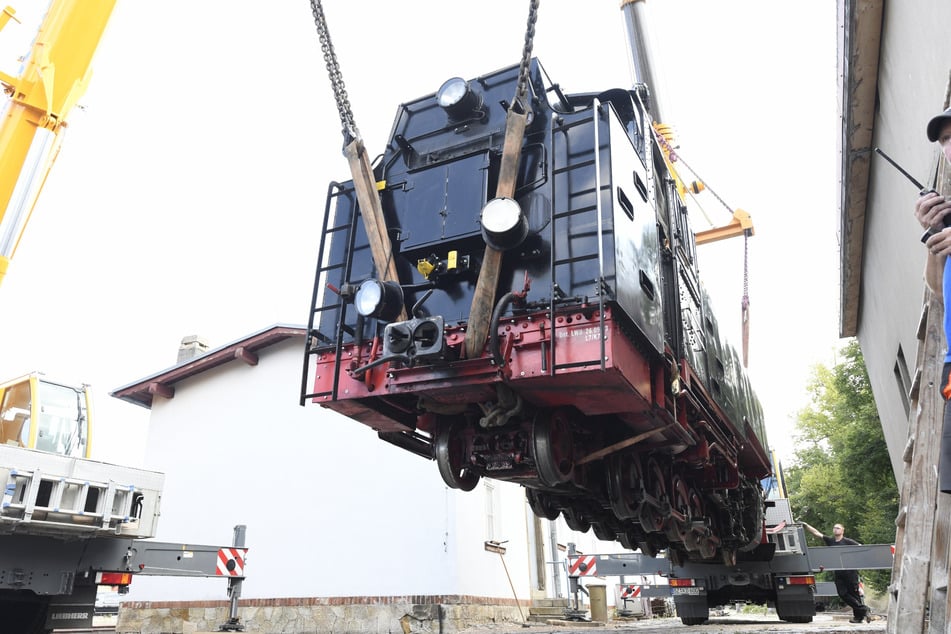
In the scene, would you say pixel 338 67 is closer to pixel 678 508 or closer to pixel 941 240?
pixel 941 240

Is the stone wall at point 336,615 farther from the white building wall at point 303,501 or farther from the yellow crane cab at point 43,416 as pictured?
the yellow crane cab at point 43,416

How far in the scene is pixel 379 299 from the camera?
193 inches

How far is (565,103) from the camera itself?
235 inches

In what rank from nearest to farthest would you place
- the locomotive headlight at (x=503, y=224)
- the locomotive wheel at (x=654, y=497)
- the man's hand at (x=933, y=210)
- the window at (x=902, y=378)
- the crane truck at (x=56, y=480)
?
1. the man's hand at (x=933, y=210)
2. the locomotive headlight at (x=503, y=224)
3. the crane truck at (x=56, y=480)
4. the locomotive wheel at (x=654, y=497)
5. the window at (x=902, y=378)

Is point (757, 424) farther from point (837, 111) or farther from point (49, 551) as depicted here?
point (49, 551)

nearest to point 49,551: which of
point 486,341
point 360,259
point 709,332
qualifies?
point 360,259

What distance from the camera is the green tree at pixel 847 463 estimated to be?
19656mm

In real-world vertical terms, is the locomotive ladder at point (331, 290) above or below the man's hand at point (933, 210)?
above

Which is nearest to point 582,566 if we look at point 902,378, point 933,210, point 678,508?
point 678,508

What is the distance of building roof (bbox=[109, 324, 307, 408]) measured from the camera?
1352cm

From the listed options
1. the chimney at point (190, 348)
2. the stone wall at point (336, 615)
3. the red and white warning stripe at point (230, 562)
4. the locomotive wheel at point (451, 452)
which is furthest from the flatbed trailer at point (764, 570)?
the chimney at point (190, 348)

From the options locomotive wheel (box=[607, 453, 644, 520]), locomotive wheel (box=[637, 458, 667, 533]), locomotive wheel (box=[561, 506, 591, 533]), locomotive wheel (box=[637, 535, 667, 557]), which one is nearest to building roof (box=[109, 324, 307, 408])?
locomotive wheel (box=[637, 535, 667, 557])

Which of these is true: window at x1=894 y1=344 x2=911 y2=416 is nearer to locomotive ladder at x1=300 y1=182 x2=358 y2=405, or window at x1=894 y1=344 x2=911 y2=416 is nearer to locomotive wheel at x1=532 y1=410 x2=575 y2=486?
locomotive wheel at x1=532 y1=410 x2=575 y2=486

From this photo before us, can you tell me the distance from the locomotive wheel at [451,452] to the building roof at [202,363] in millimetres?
8150
